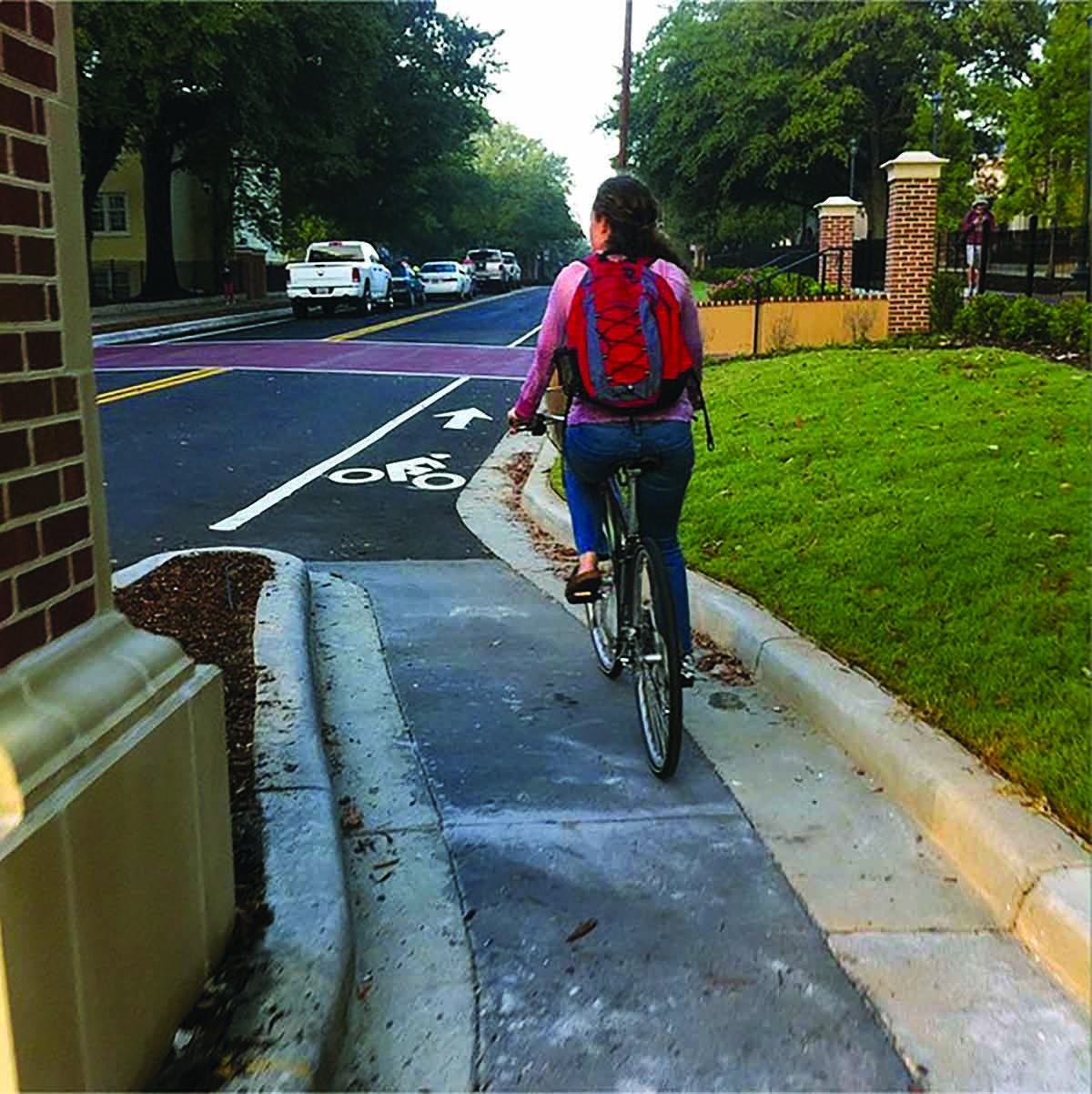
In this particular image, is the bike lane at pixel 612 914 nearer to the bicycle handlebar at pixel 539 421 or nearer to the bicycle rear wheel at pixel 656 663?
the bicycle rear wheel at pixel 656 663

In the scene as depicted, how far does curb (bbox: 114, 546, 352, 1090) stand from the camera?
250 cm

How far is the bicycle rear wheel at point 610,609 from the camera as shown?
15.5ft

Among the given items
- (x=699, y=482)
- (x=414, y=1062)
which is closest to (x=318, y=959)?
(x=414, y=1062)

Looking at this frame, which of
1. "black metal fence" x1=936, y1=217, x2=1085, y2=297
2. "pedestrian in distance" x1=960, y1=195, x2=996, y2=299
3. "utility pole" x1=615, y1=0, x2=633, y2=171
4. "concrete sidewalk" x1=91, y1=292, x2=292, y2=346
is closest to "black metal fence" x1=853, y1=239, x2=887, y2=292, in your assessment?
"black metal fence" x1=936, y1=217, x2=1085, y2=297

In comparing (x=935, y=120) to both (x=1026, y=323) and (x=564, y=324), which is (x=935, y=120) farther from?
(x=564, y=324)

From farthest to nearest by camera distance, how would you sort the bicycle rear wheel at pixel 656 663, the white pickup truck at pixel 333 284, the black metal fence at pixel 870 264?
1. the white pickup truck at pixel 333 284
2. the black metal fence at pixel 870 264
3. the bicycle rear wheel at pixel 656 663

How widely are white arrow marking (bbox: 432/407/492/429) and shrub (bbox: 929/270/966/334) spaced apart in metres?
6.61

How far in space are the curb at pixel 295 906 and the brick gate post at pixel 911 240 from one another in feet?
48.5

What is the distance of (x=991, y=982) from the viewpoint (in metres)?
2.95

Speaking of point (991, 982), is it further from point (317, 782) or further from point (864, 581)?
point (864, 581)

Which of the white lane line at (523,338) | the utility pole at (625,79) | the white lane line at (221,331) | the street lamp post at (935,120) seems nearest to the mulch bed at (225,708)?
the white lane line at (523,338)

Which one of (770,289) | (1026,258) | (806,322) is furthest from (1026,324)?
(1026,258)

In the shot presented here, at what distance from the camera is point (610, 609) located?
5027 millimetres

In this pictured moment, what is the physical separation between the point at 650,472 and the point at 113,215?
155 feet
